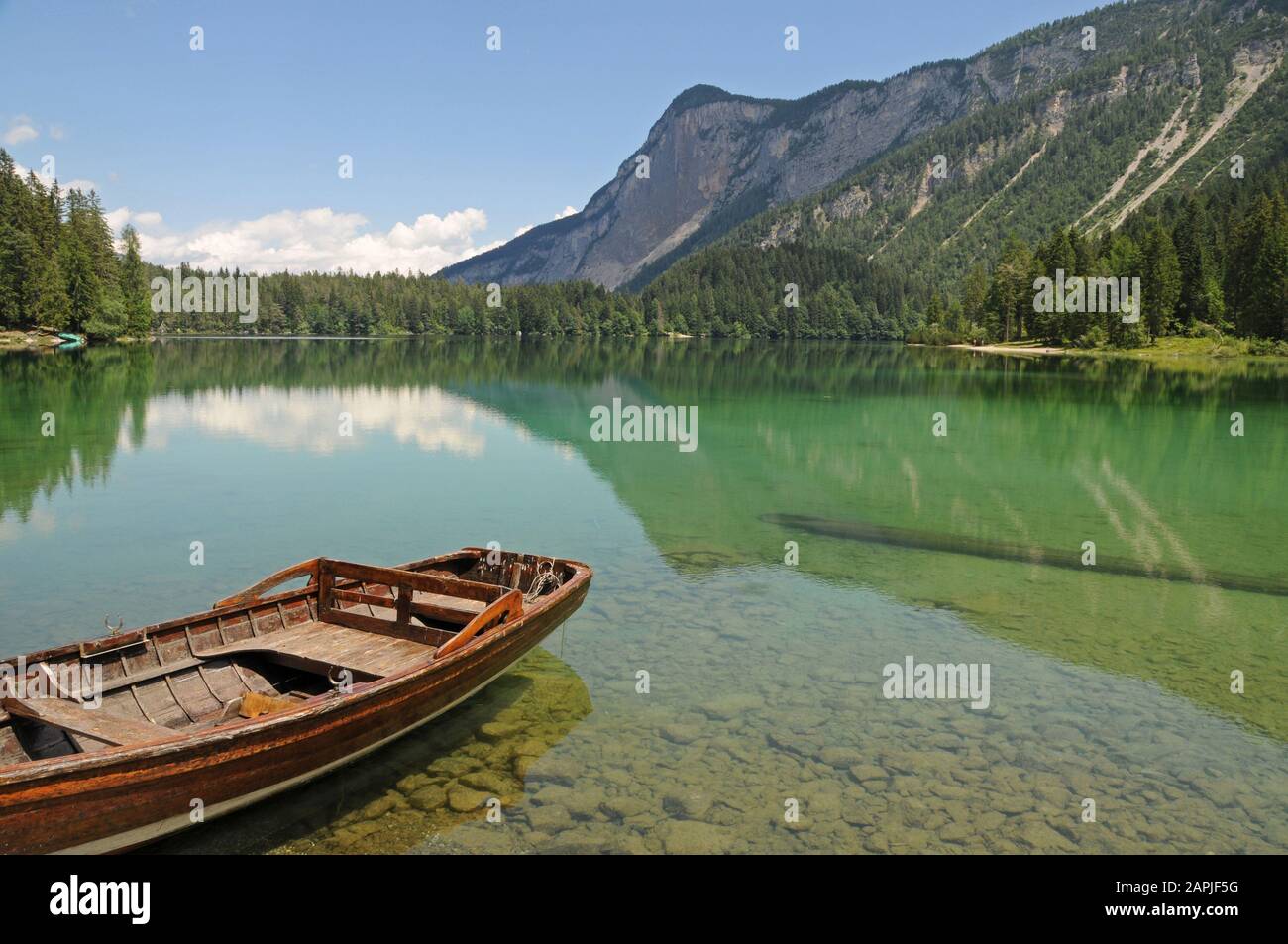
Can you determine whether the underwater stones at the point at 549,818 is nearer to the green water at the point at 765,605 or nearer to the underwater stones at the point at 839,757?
the green water at the point at 765,605

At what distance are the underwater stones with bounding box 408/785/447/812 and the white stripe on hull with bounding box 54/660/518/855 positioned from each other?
2.78 ft

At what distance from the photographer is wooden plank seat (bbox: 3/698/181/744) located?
29.2 ft

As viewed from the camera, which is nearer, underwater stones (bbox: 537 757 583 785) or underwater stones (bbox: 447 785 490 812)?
underwater stones (bbox: 447 785 490 812)

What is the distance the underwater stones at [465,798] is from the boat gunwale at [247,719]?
4.94 ft

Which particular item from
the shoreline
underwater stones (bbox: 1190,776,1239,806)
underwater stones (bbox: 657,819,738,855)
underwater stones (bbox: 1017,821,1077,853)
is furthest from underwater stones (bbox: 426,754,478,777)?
the shoreline

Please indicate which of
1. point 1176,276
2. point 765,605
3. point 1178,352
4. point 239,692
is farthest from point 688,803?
point 1176,276

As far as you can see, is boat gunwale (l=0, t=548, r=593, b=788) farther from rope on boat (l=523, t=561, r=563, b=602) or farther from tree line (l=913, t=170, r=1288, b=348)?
tree line (l=913, t=170, r=1288, b=348)

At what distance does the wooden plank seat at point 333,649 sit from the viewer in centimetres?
1206

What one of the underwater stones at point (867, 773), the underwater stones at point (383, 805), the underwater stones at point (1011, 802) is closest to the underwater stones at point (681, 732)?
the underwater stones at point (867, 773)

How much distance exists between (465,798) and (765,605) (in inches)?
365

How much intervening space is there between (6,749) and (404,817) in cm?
434
